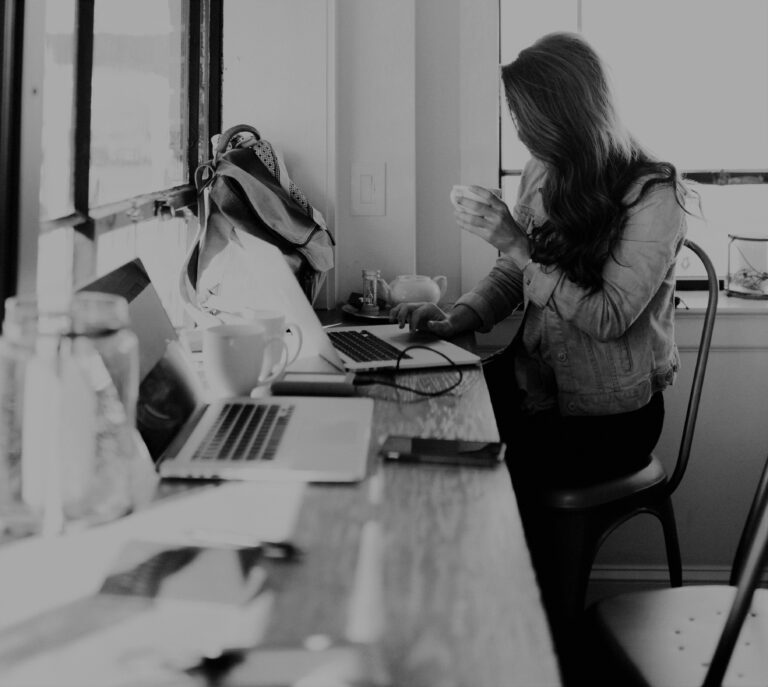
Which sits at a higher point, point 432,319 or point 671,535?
point 432,319

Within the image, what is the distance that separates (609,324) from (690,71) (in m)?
1.10

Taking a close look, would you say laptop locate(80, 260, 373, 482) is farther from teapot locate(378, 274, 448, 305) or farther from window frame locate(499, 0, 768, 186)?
window frame locate(499, 0, 768, 186)

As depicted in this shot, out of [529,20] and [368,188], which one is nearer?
[368,188]

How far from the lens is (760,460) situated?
248cm

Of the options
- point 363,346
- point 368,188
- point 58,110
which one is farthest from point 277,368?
point 368,188

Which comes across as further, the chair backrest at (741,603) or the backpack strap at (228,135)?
the backpack strap at (228,135)

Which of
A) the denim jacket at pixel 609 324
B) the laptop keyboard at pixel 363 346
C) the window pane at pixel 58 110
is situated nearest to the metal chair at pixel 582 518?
the denim jacket at pixel 609 324

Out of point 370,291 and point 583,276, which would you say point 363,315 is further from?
point 583,276

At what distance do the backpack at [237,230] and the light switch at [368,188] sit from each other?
304mm

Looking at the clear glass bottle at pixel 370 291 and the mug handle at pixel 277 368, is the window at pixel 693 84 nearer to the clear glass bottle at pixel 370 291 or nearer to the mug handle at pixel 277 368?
the clear glass bottle at pixel 370 291

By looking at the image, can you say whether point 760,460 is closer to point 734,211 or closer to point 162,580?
point 734,211

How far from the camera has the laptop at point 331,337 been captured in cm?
154

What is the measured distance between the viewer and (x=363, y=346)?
1.69 m

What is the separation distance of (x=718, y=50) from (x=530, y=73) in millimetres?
967
